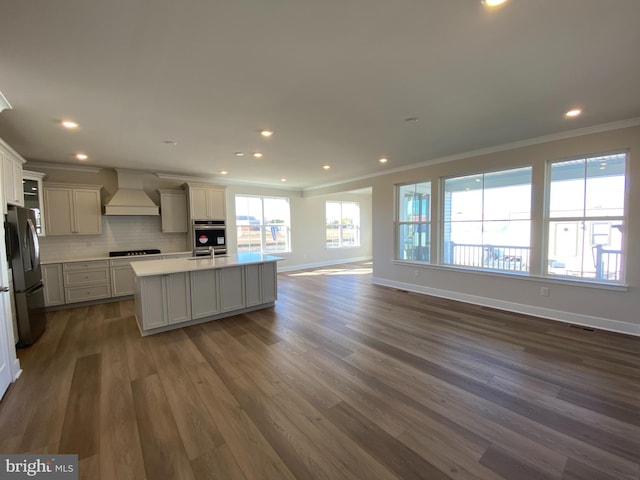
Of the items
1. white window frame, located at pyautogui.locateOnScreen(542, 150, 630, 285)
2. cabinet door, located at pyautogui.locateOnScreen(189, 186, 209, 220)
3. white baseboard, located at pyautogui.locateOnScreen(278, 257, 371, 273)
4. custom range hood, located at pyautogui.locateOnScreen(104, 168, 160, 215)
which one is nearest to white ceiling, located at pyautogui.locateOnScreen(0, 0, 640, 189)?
white window frame, located at pyautogui.locateOnScreen(542, 150, 630, 285)

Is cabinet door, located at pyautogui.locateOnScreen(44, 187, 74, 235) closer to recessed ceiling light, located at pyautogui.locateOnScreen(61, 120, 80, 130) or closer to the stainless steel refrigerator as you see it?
the stainless steel refrigerator

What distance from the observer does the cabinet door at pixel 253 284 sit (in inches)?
176

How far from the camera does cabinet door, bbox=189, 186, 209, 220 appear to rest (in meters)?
6.01

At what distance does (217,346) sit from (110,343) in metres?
1.38

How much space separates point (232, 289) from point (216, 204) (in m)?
2.82

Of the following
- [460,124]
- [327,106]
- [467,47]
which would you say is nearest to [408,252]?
[460,124]

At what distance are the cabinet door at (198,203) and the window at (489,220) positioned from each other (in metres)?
5.16

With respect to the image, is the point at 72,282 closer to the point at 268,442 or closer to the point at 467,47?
the point at 268,442

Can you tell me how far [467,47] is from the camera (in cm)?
188

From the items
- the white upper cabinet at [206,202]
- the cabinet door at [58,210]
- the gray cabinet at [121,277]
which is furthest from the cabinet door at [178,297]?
the cabinet door at [58,210]

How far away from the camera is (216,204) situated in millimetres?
6359

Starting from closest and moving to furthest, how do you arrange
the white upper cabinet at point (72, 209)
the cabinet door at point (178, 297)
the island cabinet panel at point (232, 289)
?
the cabinet door at point (178, 297), the island cabinet panel at point (232, 289), the white upper cabinet at point (72, 209)

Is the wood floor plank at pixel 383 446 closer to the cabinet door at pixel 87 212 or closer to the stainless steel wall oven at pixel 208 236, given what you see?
the stainless steel wall oven at pixel 208 236

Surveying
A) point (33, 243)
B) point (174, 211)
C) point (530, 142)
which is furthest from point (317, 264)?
point (33, 243)
